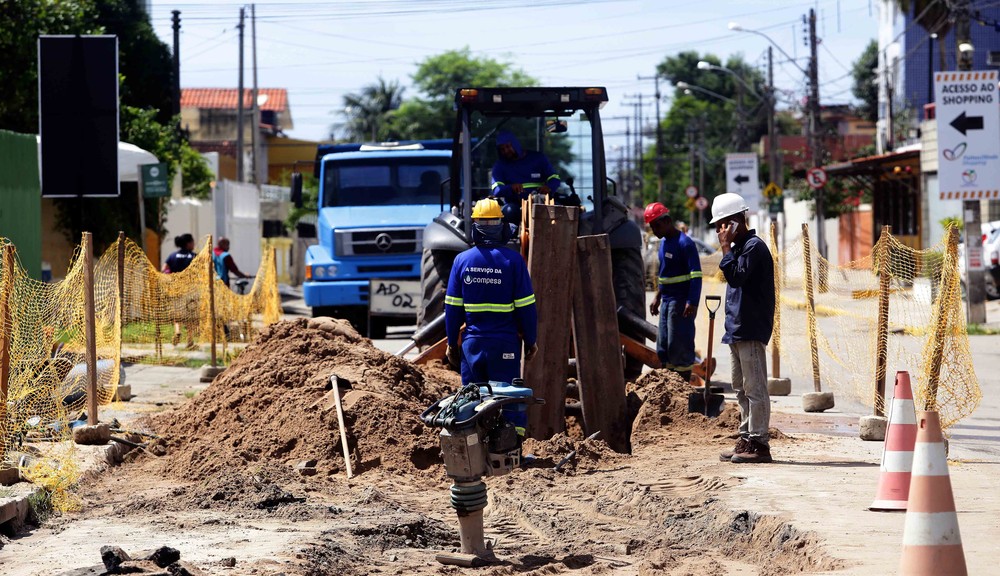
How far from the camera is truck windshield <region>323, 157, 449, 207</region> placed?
69.5ft

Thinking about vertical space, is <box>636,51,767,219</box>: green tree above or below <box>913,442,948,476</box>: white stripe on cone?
above

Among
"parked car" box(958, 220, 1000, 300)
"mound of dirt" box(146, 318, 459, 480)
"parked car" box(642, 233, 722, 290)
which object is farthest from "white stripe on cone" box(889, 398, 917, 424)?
"parked car" box(642, 233, 722, 290)

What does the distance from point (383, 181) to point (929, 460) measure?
16327 millimetres

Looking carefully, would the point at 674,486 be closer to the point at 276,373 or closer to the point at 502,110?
the point at 276,373

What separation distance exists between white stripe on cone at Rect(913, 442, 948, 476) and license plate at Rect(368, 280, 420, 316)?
48.4 feet

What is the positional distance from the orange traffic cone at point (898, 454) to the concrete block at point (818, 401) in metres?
4.79

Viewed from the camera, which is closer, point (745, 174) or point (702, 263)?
point (702, 263)

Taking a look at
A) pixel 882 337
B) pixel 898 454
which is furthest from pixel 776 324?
pixel 898 454

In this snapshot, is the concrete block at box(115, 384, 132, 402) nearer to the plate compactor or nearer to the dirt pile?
the dirt pile

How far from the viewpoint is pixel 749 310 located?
370 inches

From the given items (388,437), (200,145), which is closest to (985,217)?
(388,437)

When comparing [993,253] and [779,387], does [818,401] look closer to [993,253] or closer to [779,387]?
[779,387]

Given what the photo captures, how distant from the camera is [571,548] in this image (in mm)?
7316

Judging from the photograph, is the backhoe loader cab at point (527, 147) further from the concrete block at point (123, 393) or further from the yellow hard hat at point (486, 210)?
the yellow hard hat at point (486, 210)
